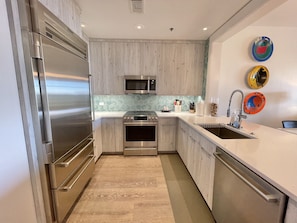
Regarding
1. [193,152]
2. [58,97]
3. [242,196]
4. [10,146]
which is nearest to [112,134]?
[193,152]

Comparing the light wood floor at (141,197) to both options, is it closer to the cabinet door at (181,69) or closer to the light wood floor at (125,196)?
the light wood floor at (125,196)

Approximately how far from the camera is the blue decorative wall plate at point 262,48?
299 centimetres

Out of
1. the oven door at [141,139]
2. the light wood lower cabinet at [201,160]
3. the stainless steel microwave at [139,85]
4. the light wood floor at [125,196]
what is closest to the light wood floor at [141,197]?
the light wood floor at [125,196]

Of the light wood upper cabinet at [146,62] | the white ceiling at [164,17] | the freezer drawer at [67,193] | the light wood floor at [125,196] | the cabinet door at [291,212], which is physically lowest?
the light wood floor at [125,196]

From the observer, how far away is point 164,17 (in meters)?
2.24

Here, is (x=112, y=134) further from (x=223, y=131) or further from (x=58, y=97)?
(x=223, y=131)

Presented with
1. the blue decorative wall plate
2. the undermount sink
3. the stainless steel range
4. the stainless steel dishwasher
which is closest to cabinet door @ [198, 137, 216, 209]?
the stainless steel dishwasher

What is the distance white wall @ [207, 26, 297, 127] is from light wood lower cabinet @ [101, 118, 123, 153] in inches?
84.3

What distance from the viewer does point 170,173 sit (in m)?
2.53

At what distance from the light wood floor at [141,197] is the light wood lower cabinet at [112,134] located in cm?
44

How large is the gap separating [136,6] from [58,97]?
1.59 m

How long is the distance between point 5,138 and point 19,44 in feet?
2.25

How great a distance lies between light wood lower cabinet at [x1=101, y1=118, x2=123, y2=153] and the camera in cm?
309

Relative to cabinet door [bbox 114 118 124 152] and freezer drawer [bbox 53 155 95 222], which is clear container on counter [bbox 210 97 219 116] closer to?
cabinet door [bbox 114 118 124 152]
